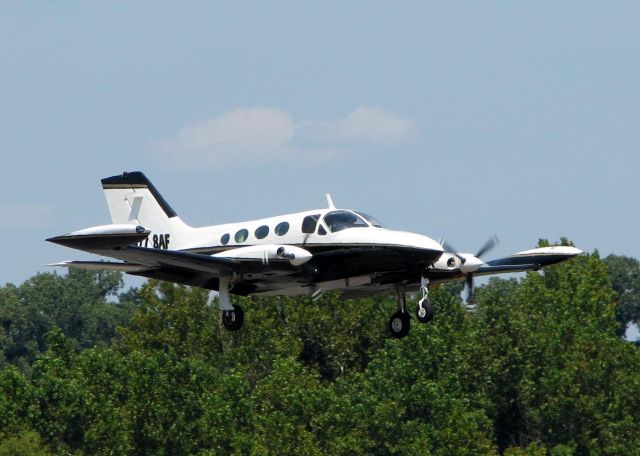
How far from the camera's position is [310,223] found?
154 ft

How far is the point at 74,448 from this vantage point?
308ft

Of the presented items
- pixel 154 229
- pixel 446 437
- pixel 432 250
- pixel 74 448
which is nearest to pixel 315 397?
pixel 446 437

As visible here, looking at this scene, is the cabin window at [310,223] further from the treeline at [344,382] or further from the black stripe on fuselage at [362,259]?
the treeline at [344,382]

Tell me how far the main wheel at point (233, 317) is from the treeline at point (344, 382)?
4042 cm

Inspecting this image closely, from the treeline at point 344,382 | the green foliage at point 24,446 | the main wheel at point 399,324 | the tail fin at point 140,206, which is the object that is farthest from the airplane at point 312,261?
the treeline at point 344,382

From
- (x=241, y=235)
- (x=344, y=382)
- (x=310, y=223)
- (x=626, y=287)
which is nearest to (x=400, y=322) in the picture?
(x=310, y=223)

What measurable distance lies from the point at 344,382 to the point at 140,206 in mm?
52505

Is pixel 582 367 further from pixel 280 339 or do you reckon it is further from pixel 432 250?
pixel 432 250

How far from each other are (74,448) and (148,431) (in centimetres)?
511

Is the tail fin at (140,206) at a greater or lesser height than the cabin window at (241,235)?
greater

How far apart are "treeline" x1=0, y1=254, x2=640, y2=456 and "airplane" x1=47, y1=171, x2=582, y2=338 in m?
41.0

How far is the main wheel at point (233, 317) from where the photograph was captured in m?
48.9

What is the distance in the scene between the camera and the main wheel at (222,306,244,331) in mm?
48875

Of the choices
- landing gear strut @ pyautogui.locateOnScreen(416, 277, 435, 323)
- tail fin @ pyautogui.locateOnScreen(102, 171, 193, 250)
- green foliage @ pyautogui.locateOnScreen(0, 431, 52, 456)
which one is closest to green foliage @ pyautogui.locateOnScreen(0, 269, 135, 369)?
green foliage @ pyautogui.locateOnScreen(0, 431, 52, 456)
